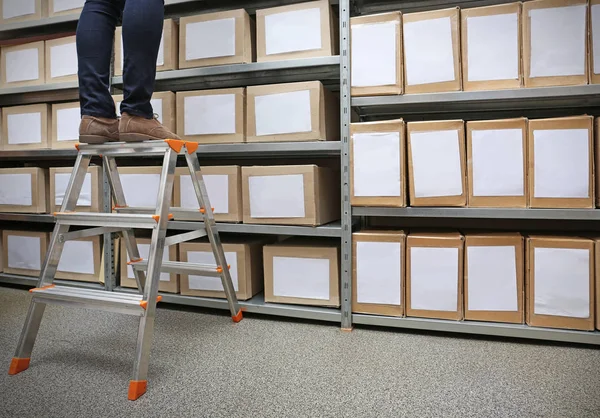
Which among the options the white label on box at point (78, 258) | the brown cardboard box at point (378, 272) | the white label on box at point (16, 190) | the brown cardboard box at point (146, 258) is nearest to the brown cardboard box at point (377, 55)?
the brown cardboard box at point (378, 272)

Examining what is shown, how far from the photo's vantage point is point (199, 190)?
4.71ft

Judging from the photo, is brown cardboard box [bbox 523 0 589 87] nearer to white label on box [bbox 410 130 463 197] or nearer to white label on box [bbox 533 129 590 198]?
white label on box [bbox 533 129 590 198]

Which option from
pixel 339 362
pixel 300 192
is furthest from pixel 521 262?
pixel 300 192

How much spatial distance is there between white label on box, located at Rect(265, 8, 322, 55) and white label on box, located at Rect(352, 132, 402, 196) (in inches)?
17.8

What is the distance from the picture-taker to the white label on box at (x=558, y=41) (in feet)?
4.31

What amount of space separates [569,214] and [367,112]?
971mm

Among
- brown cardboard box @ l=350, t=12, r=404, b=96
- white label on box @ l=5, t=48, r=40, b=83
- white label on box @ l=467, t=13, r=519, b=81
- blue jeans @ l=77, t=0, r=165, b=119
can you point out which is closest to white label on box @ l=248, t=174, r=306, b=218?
brown cardboard box @ l=350, t=12, r=404, b=96

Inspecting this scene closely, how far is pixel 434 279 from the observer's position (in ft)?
4.81

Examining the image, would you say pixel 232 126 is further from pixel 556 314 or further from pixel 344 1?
pixel 556 314

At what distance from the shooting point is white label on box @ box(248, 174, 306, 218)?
62.7 inches

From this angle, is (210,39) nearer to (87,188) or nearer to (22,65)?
(87,188)

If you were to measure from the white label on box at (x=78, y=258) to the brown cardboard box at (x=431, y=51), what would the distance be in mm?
1811

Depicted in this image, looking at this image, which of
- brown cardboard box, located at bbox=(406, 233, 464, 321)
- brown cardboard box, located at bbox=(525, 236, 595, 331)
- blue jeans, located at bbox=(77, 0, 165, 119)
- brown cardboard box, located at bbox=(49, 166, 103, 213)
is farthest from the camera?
brown cardboard box, located at bbox=(49, 166, 103, 213)

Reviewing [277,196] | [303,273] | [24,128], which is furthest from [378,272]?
[24,128]
